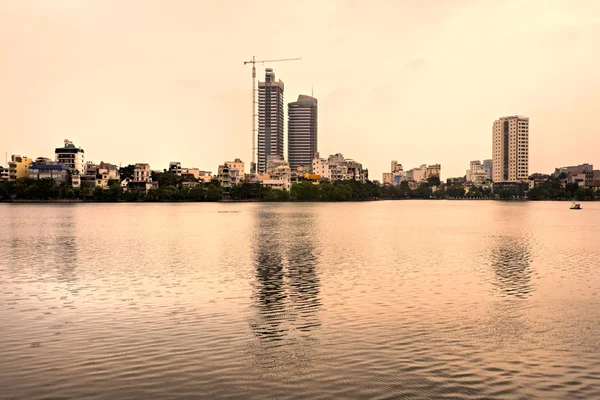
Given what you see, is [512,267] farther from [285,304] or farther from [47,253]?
[47,253]

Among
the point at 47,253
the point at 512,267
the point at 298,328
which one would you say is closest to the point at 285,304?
the point at 298,328

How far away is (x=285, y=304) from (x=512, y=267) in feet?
68.8

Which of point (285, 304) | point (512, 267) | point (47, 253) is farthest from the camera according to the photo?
point (47, 253)

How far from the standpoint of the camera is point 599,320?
21750mm

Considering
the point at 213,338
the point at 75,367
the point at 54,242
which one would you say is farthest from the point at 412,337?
the point at 54,242

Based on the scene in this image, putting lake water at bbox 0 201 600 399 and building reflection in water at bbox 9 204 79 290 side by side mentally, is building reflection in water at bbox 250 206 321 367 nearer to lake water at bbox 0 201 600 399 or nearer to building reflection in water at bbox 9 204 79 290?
lake water at bbox 0 201 600 399

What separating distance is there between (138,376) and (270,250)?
1350 inches

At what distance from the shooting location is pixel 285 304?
81.0ft

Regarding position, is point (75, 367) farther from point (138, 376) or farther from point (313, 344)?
point (313, 344)

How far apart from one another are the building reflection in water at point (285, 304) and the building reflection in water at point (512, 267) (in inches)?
403

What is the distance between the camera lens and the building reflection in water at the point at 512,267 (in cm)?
2936

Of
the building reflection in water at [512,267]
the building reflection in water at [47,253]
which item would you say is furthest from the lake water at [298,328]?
the building reflection in water at [47,253]

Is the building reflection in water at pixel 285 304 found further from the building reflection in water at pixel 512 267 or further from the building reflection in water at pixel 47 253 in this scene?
the building reflection in water at pixel 47 253

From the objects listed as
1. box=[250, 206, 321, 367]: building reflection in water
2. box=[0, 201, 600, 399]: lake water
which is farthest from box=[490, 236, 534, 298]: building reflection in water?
box=[250, 206, 321, 367]: building reflection in water
